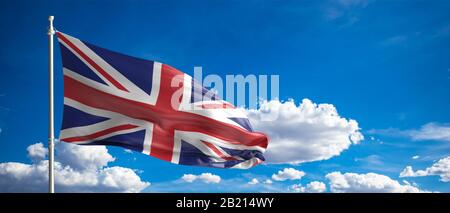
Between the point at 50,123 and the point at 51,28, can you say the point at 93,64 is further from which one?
the point at 50,123

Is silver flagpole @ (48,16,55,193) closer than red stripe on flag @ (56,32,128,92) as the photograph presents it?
Yes

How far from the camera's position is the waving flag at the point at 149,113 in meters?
16.1

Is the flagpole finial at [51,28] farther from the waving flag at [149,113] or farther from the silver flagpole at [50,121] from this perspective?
the waving flag at [149,113]

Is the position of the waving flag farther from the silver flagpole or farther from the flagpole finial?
the silver flagpole

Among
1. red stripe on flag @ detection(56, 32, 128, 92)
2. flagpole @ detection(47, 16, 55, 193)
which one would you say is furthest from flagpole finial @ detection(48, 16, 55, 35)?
→ red stripe on flag @ detection(56, 32, 128, 92)

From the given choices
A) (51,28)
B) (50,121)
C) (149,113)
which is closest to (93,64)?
(51,28)

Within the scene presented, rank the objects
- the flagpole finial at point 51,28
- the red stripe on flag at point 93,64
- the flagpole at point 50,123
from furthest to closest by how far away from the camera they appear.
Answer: the red stripe on flag at point 93,64 → the flagpole finial at point 51,28 → the flagpole at point 50,123

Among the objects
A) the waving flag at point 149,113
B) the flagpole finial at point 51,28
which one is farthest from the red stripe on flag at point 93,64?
the flagpole finial at point 51,28

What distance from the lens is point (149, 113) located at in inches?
660

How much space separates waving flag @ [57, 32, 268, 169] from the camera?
1606cm

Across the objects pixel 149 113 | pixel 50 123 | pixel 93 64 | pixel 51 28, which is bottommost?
pixel 50 123

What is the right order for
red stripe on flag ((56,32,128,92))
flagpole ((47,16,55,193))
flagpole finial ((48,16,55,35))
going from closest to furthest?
1. flagpole ((47,16,55,193))
2. flagpole finial ((48,16,55,35))
3. red stripe on flag ((56,32,128,92))

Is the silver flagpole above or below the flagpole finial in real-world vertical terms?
below
